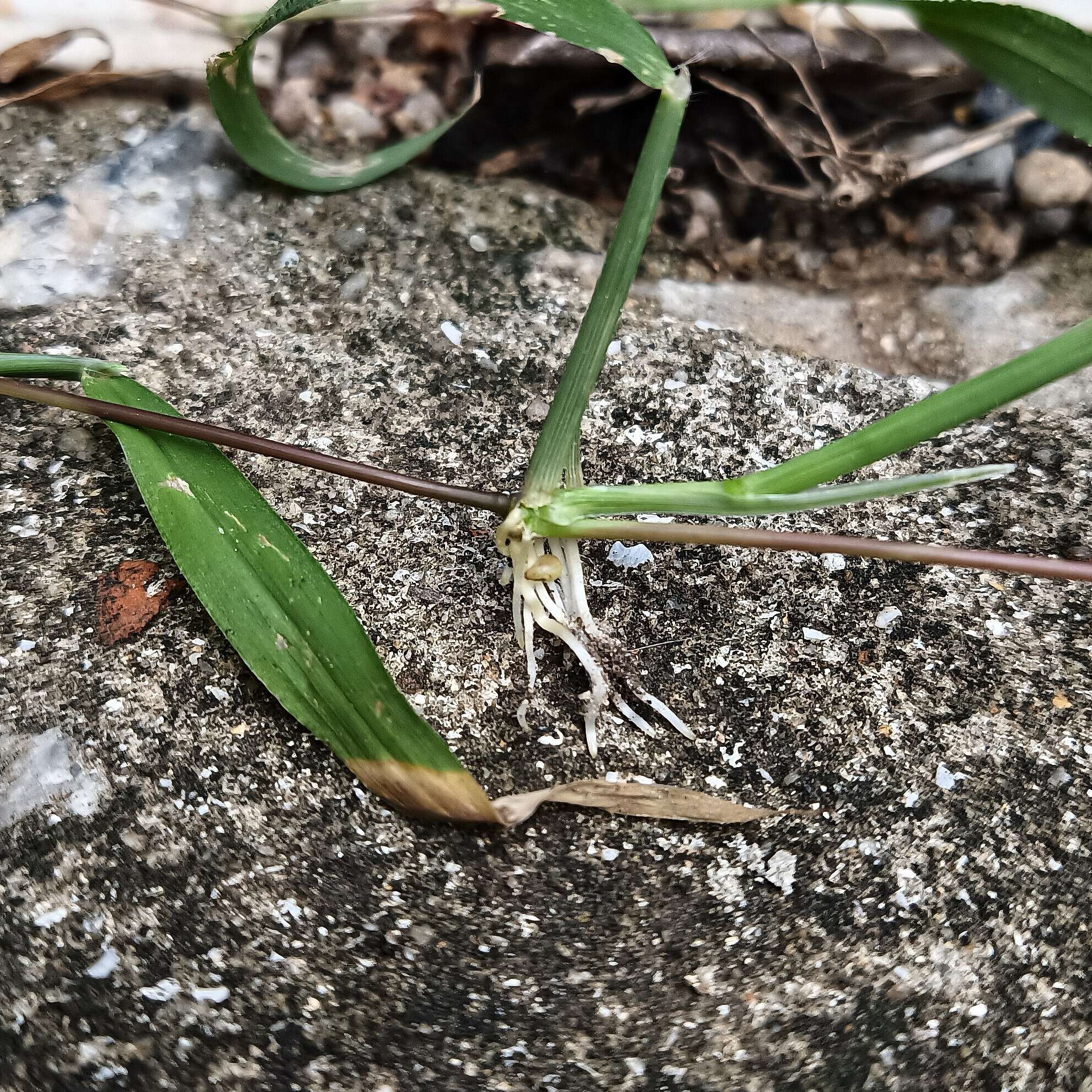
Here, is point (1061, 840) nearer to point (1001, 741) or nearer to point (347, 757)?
point (1001, 741)

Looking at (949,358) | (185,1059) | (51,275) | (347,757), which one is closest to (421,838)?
(347,757)

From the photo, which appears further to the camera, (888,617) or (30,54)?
(30,54)

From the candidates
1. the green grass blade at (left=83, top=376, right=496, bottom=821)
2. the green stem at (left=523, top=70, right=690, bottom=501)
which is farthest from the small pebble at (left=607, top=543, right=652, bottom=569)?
the green grass blade at (left=83, top=376, right=496, bottom=821)

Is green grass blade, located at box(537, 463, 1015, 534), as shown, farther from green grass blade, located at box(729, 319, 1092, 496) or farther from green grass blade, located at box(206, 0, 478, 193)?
green grass blade, located at box(206, 0, 478, 193)

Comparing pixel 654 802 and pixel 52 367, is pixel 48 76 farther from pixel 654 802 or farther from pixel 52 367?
pixel 654 802

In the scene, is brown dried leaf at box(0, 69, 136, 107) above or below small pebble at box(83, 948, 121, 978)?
above

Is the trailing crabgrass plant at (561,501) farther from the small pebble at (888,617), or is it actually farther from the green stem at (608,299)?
the small pebble at (888,617)

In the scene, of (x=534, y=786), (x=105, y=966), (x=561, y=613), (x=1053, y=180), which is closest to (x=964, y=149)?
(x=1053, y=180)
